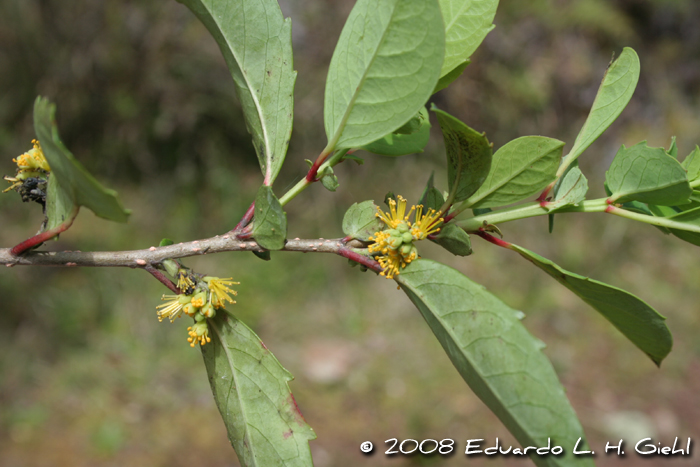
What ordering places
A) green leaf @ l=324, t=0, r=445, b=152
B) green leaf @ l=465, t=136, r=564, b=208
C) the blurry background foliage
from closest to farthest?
green leaf @ l=324, t=0, r=445, b=152
green leaf @ l=465, t=136, r=564, b=208
the blurry background foliage

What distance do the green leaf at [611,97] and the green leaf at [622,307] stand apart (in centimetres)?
22

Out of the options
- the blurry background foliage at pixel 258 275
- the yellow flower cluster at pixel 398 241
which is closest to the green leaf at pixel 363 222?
the yellow flower cluster at pixel 398 241

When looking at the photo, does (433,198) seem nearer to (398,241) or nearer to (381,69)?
(398,241)

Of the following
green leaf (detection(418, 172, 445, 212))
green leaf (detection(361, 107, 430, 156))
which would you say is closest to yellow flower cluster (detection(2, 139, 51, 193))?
green leaf (detection(361, 107, 430, 156))

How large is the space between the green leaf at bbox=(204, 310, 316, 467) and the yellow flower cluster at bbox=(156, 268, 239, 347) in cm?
5

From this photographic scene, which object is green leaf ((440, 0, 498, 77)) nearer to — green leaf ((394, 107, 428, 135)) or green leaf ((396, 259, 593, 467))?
green leaf ((394, 107, 428, 135))

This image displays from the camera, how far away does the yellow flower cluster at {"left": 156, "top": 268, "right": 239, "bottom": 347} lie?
88 centimetres

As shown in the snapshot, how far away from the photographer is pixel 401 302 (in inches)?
191

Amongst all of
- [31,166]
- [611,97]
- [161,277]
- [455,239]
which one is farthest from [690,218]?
[31,166]

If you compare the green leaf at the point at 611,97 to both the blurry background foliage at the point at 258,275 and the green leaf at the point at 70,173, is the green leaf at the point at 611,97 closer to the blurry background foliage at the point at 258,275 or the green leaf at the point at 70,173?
the green leaf at the point at 70,173

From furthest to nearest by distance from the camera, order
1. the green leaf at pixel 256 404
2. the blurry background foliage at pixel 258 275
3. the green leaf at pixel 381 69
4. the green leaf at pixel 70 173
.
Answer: the blurry background foliage at pixel 258 275, the green leaf at pixel 256 404, the green leaf at pixel 381 69, the green leaf at pixel 70 173

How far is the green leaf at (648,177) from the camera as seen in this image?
76 centimetres

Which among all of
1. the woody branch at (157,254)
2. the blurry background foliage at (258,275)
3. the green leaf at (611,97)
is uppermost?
the green leaf at (611,97)

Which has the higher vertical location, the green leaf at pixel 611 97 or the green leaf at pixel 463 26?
the green leaf at pixel 463 26
